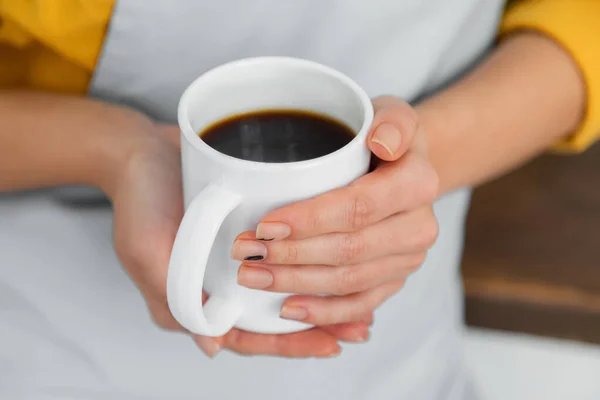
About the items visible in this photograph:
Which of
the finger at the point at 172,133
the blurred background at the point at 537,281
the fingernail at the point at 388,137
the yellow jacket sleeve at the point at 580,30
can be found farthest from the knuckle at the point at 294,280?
the blurred background at the point at 537,281

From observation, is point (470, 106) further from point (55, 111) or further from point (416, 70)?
point (55, 111)

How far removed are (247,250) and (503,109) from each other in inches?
13.3

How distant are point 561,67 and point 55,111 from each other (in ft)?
1.61

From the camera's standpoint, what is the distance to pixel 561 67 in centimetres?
68

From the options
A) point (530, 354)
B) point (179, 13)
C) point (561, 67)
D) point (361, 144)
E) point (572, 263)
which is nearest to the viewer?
point (361, 144)

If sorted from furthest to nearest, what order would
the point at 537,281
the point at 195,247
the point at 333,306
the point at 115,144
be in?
the point at 537,281
the point at 115,144
the point at 333,306
the point at 195,247

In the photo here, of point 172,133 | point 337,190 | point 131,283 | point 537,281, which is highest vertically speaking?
point 337,190

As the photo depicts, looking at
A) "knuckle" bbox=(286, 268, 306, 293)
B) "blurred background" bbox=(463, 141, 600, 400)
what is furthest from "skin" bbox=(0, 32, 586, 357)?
"blurred background" bbox=(463, 141, 600, 400)

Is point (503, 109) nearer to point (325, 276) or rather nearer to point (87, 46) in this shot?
point (325, 276)

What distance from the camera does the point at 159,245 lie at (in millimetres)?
525

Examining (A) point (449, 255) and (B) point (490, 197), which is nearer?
(A) point (449, 255)

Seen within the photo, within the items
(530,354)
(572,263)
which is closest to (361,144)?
(572,263)

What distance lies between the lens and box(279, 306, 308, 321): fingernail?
0.50 metres

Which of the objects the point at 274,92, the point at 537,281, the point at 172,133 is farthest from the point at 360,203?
the point at 537,281
